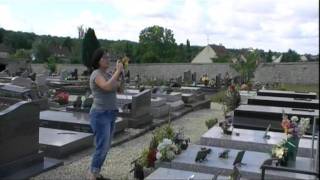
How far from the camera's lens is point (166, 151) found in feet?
20.4

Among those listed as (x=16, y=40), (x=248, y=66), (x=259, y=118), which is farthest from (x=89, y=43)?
(x=16, y=40)

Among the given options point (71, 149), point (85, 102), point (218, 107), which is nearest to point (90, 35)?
point (218, 107)

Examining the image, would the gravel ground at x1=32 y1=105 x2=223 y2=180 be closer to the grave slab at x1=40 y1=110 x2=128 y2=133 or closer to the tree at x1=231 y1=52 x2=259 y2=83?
the grave slab at x1=40 y1=110 x2=128 y2=133

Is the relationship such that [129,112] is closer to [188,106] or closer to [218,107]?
[188,106]

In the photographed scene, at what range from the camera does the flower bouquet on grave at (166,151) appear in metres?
6.21

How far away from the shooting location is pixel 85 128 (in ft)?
29.1

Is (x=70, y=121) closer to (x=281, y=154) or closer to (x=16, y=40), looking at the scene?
(x=281, y=154)

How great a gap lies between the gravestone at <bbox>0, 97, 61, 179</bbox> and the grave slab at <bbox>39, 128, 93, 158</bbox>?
0.48 meters

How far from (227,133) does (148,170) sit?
2.18m

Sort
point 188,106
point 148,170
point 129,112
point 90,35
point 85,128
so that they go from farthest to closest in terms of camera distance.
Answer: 1. point 90,35
2. point 188,106
3. point 129,112
4. point 85,128
5. point 148,170

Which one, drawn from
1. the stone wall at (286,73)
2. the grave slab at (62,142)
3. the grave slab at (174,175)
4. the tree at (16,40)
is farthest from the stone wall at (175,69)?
the tree at (16,40)

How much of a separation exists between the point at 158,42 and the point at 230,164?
60800mm

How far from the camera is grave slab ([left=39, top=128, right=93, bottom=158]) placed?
23.9 feet

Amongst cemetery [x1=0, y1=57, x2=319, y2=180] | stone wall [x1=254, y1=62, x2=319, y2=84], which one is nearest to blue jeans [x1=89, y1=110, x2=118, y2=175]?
cemetery [x1=0, y1=57, x2=319, y2=180]
